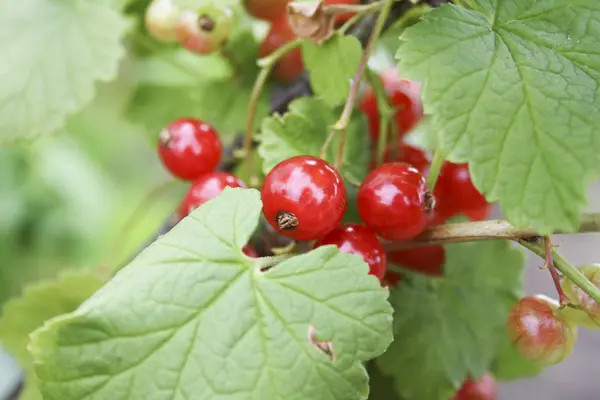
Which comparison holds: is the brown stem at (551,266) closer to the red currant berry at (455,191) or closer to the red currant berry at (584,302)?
the red currant berry at (584,302)

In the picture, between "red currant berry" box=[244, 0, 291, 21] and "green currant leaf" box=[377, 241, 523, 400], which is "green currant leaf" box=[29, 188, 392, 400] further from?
"red currant berry" box=[244, 0, 291, 21]

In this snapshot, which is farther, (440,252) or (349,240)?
(440,252)

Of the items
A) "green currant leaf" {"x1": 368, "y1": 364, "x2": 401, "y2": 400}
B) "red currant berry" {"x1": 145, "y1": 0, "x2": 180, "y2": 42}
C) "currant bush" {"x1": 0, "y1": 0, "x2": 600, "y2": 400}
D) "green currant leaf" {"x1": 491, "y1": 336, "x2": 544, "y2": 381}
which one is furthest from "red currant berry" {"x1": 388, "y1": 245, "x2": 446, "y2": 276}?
"red currant berry" {"x1": 145, "y1": 0, "x2": 180, "y2": 42}

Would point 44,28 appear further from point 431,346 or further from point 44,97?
point 431,346

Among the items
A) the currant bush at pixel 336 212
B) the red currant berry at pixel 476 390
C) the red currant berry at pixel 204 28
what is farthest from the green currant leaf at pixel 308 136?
the red currant berry at pixel 476 390

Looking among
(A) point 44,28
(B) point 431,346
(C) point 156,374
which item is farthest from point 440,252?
(A) point 44,28

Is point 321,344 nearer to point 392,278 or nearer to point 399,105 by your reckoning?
point 392,278
